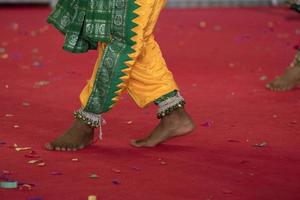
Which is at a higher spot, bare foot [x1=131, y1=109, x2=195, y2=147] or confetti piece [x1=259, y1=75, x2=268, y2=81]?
bare foot [x1=131, y1=109, x2=195, y2=147]

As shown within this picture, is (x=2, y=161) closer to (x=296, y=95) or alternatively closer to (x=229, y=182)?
(x=229, y=182)

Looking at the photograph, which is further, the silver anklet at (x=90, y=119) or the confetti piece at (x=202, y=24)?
the confetti piece at (x=202, y=24)

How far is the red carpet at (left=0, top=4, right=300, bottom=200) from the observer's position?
3.13m

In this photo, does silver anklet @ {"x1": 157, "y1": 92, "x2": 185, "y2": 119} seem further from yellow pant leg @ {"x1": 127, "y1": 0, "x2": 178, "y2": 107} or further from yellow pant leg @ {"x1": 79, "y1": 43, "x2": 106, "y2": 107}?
yellow pant leg @ {"x1": 79, "y1": 43, "x2": 106, "y2": 107}

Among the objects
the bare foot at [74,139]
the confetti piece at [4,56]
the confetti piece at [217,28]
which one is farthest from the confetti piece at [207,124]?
the confetti piece at [217,28]

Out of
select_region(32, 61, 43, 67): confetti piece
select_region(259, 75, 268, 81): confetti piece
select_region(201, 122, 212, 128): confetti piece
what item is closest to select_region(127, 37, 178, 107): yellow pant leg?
select_region(201, 122, 212, 128): confetti piece

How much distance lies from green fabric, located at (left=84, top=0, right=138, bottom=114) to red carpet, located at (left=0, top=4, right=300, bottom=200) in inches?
11.0

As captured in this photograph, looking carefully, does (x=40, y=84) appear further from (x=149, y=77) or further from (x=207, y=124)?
(x=149, y=77)

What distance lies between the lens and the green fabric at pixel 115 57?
3.59m

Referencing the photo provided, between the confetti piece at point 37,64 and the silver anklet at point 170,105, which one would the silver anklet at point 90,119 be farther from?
the confetti piece at point 37,64

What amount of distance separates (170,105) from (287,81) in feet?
6.29

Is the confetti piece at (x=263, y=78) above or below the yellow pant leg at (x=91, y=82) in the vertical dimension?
below

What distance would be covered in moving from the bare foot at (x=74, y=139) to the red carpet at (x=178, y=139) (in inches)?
2.2

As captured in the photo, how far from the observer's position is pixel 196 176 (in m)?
3.31
